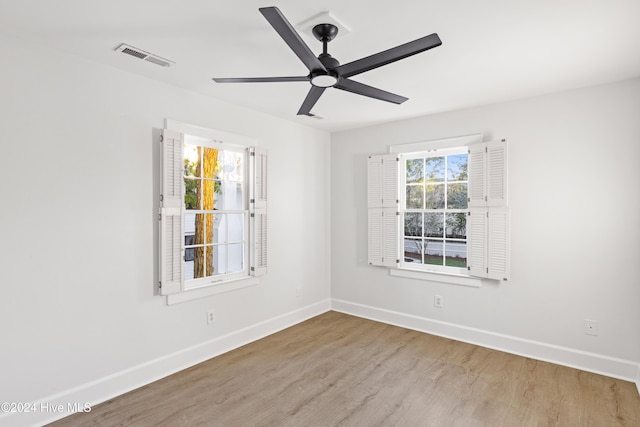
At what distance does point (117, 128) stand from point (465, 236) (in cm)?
362

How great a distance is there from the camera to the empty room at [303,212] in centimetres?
214

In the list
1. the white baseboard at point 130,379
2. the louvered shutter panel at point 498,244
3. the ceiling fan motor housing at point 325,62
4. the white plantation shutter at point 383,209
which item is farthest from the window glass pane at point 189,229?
the louvered shutter panel at point 498,244

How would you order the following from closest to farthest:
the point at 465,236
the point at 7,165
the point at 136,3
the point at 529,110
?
the point at 136,3 → the point at 7,165 → the point at 529,110 → the point at 465,236

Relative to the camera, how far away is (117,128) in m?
2.65

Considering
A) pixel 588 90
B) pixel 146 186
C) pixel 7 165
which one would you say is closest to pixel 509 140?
pixel 588 90

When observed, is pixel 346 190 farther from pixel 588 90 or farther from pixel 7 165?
pixel 7 165

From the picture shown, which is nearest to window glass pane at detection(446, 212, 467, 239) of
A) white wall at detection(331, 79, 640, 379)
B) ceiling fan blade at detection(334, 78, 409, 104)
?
white wall at detection(331, 79, 640, 379)

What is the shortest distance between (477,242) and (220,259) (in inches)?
108

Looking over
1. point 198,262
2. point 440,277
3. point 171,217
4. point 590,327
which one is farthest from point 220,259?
point 590,327

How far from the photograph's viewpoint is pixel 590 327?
3008 millimetres

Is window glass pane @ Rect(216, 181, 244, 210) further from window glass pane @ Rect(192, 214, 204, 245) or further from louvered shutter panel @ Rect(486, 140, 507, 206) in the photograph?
louvered shutter panel @ Rect(486, 140, 507, 206)

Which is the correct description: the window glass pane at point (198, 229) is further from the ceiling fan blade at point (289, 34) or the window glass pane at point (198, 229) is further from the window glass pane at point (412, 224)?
the window glass pane at point (412, 224)

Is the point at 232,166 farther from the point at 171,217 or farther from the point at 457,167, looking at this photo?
the point at 457,167

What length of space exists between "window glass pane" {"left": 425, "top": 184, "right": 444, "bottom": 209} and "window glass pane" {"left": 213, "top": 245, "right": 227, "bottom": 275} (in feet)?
8.02
